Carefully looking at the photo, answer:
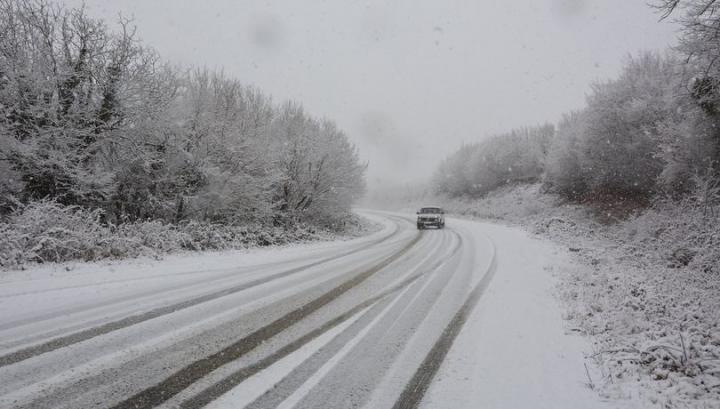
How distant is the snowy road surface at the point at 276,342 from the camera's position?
3.37m

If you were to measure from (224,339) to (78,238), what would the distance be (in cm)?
690

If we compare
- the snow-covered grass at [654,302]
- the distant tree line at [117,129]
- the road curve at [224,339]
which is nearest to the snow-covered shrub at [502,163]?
the snow-covered grass at [654,302]

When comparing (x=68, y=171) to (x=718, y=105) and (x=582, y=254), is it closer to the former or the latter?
(x=582, y=254)

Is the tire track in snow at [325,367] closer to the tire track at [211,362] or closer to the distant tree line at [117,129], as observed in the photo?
the tire track at [211,362]

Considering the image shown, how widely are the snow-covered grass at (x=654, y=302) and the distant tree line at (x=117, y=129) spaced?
1320 centimetres

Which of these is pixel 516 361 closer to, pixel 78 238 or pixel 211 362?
pixel 211 362

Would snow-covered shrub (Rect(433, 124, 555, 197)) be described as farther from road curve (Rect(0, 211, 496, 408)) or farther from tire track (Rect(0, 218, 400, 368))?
tire track (Rect(0, 218, 400, 368))

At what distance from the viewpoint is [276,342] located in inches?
181

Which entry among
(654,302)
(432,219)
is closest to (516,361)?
(654,302)

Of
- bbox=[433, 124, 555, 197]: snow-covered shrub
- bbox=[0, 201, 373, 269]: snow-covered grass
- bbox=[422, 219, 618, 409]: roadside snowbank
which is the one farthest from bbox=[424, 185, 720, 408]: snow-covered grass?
bbox=[433, 124, 555, 197]: snow-covered shrub

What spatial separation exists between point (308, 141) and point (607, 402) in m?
19.2

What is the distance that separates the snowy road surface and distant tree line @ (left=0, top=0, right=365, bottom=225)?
487cm

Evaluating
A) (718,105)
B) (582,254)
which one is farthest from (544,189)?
(582,254)

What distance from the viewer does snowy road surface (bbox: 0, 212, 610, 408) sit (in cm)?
337
